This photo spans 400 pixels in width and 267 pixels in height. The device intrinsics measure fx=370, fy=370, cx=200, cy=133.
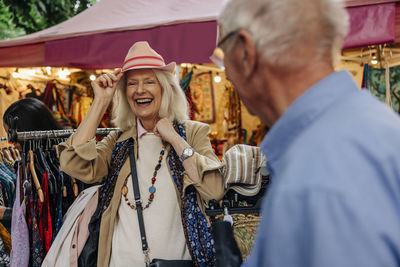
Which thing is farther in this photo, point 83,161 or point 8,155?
point 8,155

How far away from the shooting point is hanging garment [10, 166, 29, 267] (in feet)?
7.16

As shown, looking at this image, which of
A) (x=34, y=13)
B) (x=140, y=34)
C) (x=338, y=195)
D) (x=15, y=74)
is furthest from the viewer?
(x=34, y=13)

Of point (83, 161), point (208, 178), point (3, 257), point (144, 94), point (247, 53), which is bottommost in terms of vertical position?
point (3, 257)

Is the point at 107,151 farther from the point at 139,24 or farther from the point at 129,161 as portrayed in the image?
the point at 139,24

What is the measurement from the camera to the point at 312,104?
2.41 ft

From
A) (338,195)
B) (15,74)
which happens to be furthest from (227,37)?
(15,74)

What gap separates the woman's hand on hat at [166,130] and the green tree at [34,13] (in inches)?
314

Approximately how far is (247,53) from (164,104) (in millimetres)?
1462

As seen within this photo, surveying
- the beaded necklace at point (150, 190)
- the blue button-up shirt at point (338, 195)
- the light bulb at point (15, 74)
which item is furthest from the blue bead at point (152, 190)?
the light bulb at point (15, 74)

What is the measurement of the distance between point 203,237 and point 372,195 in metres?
1.37

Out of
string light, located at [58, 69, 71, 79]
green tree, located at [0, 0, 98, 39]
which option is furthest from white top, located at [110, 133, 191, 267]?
green tree, located at [0, 0, 98, 39]

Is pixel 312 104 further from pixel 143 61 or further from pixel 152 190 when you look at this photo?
pixel 143 61

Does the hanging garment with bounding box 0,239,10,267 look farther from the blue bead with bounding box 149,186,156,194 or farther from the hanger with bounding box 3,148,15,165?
the blue bead with bounding box 149,186,156,194

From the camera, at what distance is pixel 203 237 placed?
1.87m
